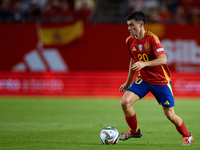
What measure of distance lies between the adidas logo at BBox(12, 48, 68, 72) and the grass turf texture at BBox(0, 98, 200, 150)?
1930 mm

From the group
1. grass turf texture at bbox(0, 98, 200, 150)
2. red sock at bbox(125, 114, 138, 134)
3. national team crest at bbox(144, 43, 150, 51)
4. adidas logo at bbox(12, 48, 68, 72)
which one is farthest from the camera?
adidas logo at bbox(12, 48, 68, 72)

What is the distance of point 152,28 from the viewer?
18250mm

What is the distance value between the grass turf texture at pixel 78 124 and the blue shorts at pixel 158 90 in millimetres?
739

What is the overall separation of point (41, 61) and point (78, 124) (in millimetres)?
8388

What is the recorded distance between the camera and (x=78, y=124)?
10.5 metres

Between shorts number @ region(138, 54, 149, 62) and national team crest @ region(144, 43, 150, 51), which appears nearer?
national team crest @ region(144, 43, 150, 51)

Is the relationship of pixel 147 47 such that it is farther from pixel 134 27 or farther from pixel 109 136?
pixel 109 136

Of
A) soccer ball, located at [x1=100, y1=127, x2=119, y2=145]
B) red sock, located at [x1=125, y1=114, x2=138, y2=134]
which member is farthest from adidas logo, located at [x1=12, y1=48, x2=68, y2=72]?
soccer ball, located at [x1=100, y1=127, x2=119, y2=145]

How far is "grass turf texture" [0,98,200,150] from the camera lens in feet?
24.5

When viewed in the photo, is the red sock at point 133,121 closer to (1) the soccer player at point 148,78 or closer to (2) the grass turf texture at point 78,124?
(1) the soccer player at point 148,78

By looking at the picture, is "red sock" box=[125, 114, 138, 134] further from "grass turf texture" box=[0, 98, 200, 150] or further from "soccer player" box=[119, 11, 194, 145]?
"grass turf texture" box=[0, 98, 200, 150]

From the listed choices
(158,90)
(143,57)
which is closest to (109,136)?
(158,90)

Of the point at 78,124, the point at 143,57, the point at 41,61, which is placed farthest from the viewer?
the point at 41,61

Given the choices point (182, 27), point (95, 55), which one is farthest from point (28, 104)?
point (182, 27)
